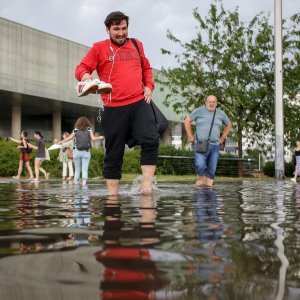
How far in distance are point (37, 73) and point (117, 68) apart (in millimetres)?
35593

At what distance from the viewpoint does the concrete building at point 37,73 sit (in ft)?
123

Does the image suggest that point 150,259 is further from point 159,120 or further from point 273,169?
point 273,169

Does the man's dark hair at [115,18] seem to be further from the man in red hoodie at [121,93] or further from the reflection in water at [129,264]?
the reflection in water at [129,264]

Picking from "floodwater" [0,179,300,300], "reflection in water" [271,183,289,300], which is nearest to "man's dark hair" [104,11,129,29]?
"floodwater" [0,179,300,300]

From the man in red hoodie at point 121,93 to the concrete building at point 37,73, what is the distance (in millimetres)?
28070

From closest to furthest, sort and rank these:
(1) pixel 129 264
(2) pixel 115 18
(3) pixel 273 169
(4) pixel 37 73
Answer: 1. (1) pixel 129 264
2. (2) pixel 115 18
3. (3) pixel 273 169
4. (4) pixel 37 73

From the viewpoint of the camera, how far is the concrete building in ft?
123

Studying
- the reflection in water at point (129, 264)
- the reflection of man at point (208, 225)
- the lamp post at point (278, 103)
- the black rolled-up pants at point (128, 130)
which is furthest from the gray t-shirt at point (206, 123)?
the lamp post at point (278, 103)

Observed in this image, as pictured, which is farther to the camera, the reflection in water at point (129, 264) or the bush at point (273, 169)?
the bush at point (273, 169)

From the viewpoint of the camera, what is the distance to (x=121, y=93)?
5.78m

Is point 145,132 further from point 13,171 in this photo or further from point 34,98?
point 34,98

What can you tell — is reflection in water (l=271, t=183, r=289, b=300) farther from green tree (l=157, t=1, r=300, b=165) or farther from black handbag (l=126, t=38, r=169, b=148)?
green tree (l=157, t=1, r=300, b=165)

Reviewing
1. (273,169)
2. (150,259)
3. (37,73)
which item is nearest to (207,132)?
(150,259)

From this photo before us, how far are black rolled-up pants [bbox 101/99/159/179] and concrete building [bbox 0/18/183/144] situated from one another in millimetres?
28052
